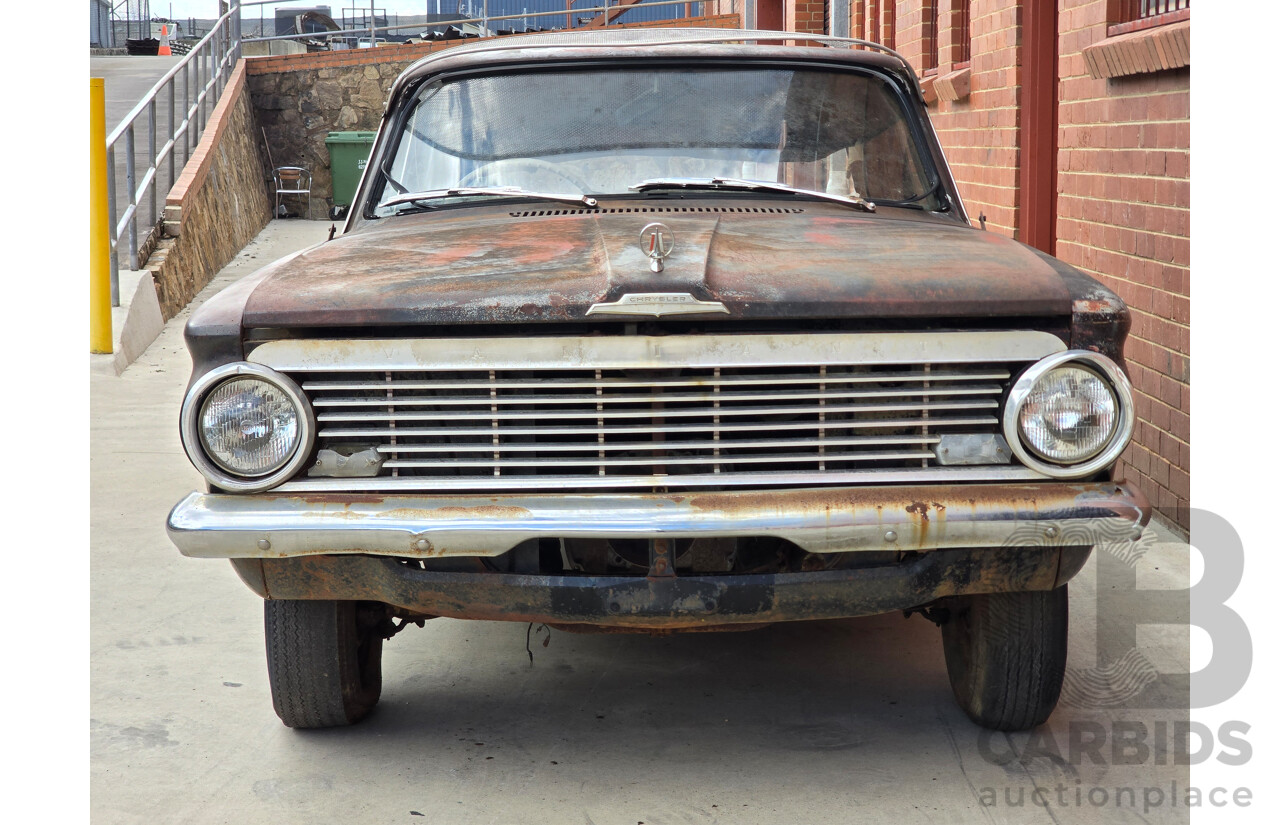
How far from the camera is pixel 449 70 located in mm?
4016

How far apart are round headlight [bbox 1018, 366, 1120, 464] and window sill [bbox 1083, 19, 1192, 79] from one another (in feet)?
7.93

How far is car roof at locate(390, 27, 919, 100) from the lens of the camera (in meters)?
3.94

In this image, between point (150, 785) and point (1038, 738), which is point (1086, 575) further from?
point (150, 785)

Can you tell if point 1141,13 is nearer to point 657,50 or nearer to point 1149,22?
point 1149,22

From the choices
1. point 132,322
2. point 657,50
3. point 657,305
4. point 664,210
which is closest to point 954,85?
point 657,50

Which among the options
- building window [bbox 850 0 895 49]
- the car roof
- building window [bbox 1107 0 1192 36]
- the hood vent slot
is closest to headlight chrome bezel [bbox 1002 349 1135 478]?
the hood vent slot

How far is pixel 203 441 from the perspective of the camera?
2768 millimetres

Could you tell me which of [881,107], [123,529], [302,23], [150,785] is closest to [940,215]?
[881,107]

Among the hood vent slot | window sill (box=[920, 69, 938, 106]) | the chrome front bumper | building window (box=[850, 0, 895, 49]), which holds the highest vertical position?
building window (box=[850, 0, 895, 49])

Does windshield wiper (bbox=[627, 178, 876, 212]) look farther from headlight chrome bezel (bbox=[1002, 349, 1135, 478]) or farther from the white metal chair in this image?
the white metal chair

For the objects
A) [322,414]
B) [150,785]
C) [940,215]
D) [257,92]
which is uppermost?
[257,92]

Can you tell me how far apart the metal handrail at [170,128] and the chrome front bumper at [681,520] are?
6.39m

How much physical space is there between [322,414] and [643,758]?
1208 millimetres

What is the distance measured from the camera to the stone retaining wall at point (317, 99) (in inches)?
717
